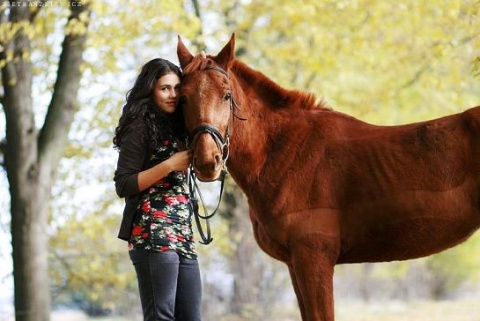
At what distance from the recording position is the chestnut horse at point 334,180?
3678mm

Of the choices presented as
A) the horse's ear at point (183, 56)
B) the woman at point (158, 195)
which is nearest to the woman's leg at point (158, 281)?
the woman at point (158, 195)

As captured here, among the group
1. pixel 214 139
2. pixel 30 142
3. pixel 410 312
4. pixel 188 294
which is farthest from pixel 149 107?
pixel 410 312

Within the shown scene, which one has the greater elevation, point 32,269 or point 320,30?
point 320,30

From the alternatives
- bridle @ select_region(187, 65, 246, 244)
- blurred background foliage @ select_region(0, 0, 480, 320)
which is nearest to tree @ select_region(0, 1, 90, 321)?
blurred background foliage @ select_region(0, 0, 480, 320)

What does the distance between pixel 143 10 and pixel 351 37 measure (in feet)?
13.6

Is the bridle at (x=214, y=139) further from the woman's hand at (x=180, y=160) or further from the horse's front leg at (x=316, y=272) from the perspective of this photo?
the horse's front leg at (x=316, y=272)

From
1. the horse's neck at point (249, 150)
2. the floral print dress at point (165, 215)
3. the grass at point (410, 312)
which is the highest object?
the horse's neck at point (249, 150)

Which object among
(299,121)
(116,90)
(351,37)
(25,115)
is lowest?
(299,121)

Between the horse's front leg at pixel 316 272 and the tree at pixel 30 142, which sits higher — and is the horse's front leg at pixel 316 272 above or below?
below

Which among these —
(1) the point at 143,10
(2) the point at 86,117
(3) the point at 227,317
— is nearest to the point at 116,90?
(2) the point at 86,117

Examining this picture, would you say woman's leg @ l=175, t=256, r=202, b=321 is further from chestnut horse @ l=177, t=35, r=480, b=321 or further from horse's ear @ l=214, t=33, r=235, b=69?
horse's ear @ l=214, t=33, r=235, b=69

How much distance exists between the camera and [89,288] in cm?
1070

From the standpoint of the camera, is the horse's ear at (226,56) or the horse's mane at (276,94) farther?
the horse's mane at (276,94)

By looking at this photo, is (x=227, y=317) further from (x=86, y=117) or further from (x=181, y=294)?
(x=181, y=294)
